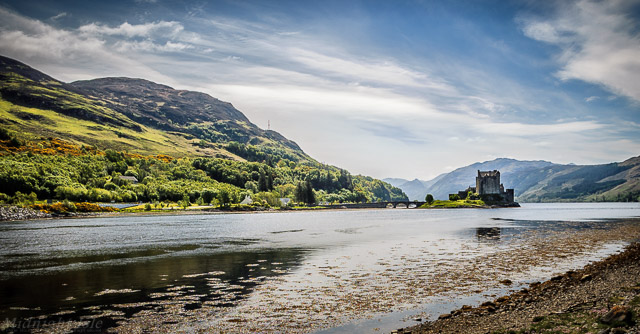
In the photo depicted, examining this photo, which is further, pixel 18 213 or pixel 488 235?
pixel 18 213

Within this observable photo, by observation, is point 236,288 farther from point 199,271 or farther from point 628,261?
point 628,261

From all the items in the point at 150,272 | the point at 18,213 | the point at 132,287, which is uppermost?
the point at 18,213

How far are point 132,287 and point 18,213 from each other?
13228cm

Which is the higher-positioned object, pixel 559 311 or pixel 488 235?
pixel 559 311

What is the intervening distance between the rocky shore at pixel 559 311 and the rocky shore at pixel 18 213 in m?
145

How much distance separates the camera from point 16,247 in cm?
5678

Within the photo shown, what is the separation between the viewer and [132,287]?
28875 millimetres

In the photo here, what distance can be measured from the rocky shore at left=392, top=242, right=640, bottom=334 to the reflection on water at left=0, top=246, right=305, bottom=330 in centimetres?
1276

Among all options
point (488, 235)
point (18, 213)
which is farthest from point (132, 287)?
point (18, 213)

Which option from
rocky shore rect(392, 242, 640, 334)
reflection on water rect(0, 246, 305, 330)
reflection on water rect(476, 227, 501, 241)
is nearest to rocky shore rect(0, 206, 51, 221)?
reflection on water rect(0, 246, 305, 330)

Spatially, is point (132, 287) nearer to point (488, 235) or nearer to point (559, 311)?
point (559, 311)

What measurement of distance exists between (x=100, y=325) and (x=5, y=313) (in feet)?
22.2

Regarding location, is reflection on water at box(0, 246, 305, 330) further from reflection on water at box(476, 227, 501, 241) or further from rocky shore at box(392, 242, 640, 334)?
reflection on water at box(476, 227, 501, 241)

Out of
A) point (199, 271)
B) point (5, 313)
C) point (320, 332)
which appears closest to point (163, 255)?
point (199, 271)
